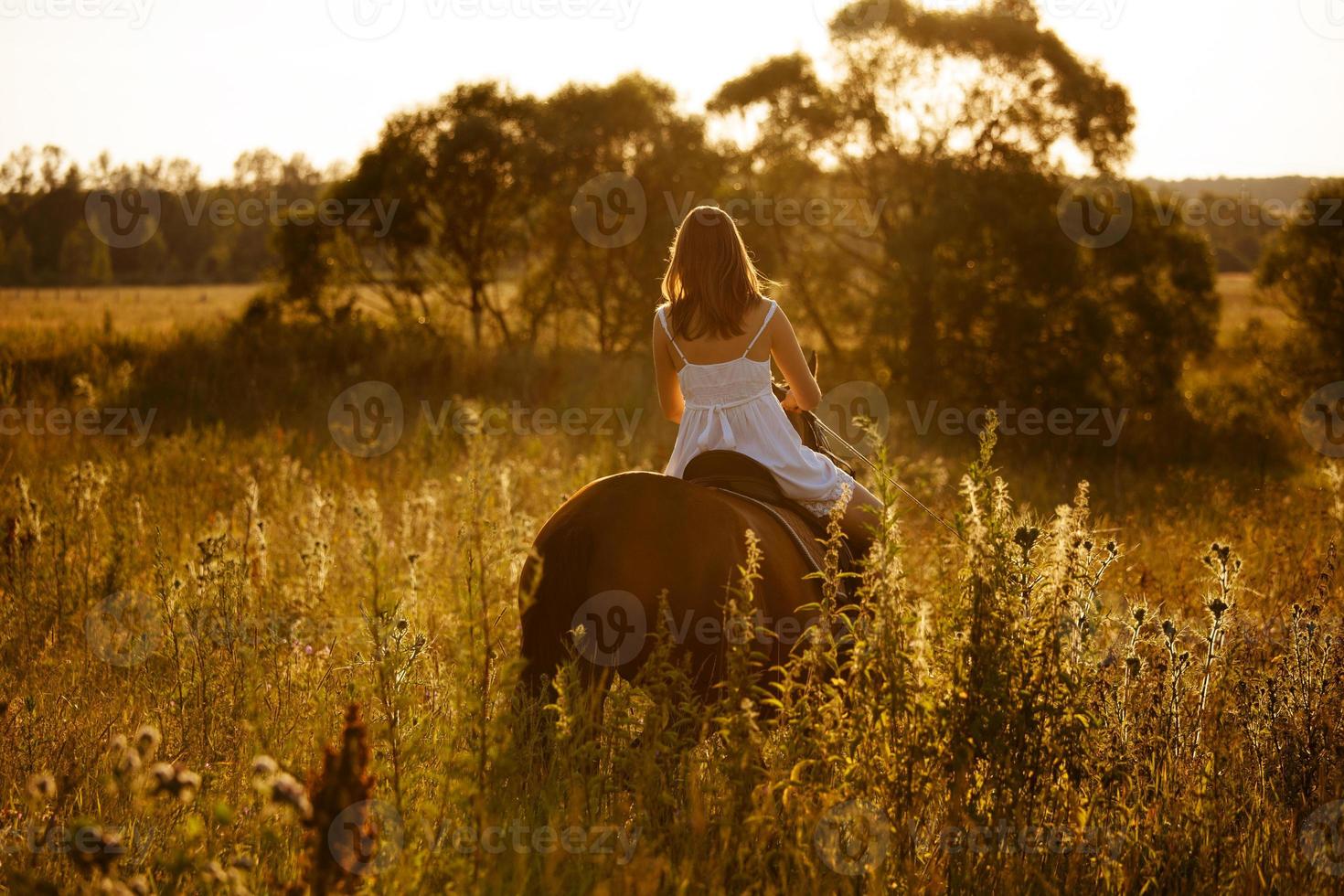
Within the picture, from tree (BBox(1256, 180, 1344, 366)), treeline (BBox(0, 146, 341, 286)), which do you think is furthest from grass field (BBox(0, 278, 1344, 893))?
treeline (BBox(0, 146, 341, 286))

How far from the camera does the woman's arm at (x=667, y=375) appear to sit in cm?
498

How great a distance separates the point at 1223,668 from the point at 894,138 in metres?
15.7

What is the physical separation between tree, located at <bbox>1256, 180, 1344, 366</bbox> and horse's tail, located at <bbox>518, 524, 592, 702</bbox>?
1856 centimetres

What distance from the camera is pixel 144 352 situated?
15914 millimetres

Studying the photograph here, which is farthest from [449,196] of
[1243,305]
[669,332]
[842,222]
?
[1243,305]

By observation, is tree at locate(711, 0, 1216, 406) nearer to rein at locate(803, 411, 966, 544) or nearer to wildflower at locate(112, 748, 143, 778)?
rein at locate(803, 411, 966, 544)

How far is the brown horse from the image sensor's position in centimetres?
368

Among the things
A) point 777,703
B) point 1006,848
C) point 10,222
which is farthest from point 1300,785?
point 10,222

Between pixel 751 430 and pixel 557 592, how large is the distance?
1.38m

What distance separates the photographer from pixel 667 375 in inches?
201

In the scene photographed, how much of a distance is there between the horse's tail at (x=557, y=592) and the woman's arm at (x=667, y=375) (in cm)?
135

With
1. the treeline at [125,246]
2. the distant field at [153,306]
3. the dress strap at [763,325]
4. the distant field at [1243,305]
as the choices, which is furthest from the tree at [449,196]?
the treeline at [125,246]

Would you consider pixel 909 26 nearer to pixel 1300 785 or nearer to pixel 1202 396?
pixel 1202 396

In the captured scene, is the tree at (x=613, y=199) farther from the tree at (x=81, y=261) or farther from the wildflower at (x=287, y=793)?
the tree at (x=81, y=261)
